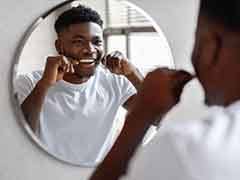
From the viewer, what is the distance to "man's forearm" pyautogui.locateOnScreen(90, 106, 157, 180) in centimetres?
44

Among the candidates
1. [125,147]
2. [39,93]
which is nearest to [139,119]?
[125,147]

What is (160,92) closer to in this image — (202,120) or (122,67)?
(202,120)

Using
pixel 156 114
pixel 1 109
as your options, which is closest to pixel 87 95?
pixel 1 109

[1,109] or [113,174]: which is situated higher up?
[113,174]

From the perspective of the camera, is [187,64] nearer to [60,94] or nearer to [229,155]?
[60,94]

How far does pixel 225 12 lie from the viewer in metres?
0.40

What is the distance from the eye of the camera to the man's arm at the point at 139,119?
44 cm

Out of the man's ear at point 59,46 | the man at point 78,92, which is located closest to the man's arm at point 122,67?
the man at point 78,92

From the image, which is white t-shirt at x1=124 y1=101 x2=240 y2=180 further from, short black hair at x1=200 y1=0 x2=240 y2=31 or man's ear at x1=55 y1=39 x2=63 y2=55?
man's ear at x1=55 y1=39 x2=63 y2=55

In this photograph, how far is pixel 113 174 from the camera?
44cm

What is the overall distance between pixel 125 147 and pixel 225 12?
0.16m

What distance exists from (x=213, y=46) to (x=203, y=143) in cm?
9

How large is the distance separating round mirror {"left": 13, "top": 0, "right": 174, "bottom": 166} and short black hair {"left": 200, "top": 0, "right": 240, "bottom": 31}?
0.65m

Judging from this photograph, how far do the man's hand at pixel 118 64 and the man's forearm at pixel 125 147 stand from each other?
0.68m
